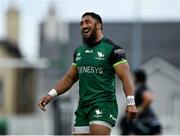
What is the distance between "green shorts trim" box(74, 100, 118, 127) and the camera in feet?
26.1

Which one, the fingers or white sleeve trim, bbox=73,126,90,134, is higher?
the fingers

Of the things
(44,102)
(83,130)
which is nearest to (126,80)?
(83,130)

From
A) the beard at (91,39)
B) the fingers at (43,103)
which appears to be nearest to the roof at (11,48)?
the fingers at (43,103)

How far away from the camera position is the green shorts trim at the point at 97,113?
7953 millimetres

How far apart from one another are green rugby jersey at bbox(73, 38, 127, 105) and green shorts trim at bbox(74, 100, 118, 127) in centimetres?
5

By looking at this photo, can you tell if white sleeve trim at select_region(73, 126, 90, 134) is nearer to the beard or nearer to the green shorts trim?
the green shorts trim

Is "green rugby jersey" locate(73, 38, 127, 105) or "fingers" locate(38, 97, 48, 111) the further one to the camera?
"fingers" locate(38, 97, 48, 111)

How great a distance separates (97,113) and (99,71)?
423 mm

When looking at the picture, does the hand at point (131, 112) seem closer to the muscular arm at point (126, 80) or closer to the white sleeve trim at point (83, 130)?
the muscular arm at point (126, 80)

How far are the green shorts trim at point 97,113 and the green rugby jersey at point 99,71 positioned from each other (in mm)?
51

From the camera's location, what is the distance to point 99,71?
26.3 ft

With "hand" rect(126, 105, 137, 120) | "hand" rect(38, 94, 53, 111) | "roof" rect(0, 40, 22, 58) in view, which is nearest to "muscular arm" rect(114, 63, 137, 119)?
"hand" rect(126, 105, 137, 120)

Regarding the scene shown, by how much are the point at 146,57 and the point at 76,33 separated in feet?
22.5

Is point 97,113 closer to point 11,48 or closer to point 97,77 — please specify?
point 97,77
